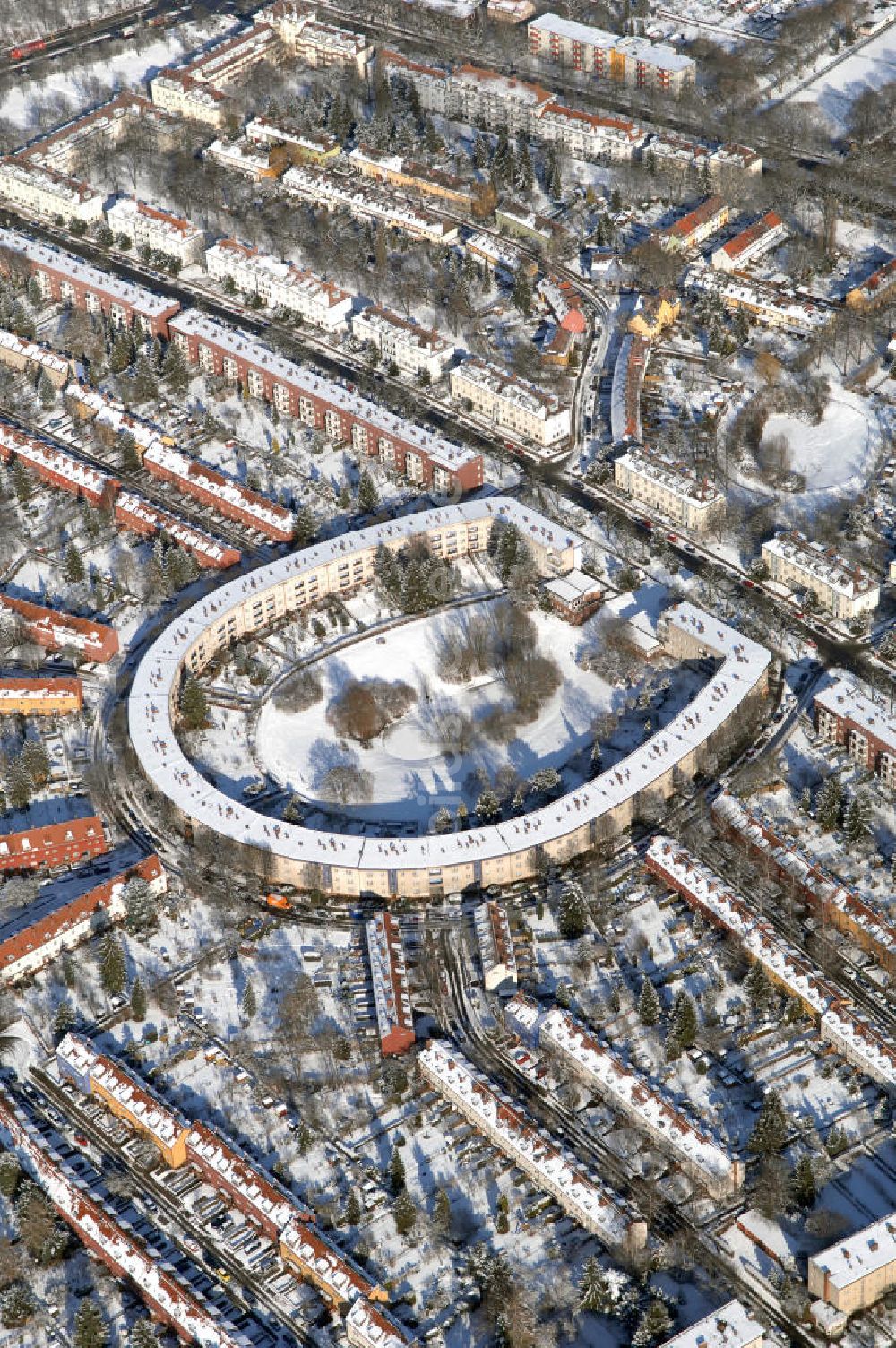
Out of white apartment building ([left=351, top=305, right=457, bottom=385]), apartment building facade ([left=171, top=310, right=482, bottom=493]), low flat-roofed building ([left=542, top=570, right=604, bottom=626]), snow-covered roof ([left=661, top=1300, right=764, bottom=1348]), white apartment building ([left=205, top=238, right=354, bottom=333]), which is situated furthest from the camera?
white apartment building ([left=205, top=238, right=354, bottom=333])

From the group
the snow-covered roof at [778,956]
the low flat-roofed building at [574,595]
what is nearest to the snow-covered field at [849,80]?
the low flat-roofed building at [574,595]

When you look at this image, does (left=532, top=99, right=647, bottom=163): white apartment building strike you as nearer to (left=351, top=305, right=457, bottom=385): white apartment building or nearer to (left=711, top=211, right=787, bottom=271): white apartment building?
(left=711, top=211, right=787, bottom=271): white apartment building

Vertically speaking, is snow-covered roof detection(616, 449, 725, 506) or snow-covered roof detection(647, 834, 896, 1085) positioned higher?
snow-covered roof detection(616, 449, 725, 506)

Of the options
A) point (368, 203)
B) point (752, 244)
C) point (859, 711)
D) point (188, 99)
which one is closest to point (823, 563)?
point (859, 711)

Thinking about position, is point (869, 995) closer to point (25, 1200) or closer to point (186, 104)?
point (25, 1200)

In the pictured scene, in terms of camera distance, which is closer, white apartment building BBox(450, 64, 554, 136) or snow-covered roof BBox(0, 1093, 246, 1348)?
snow-covered roof BBox(0, 1093, 246, 1348)

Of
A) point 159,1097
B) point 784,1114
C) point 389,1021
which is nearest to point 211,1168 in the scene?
point 159,1097

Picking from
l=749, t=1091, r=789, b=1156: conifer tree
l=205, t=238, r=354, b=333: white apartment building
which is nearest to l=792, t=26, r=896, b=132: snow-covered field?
l=205, t=238, r=354, b=333: white apartment building
